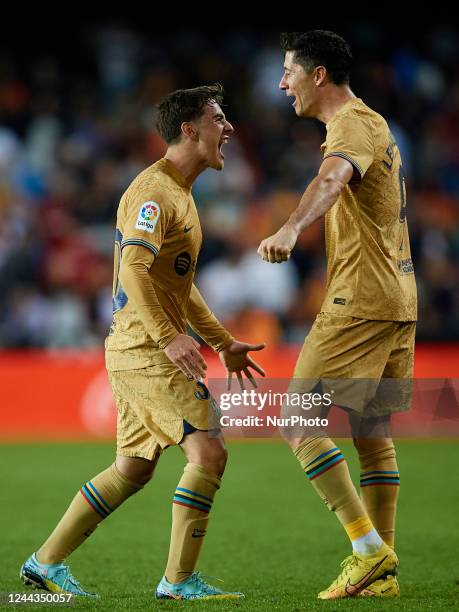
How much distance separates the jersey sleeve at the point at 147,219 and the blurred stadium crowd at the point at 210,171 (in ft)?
21.0

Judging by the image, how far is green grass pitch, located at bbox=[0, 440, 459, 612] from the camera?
4.50 meters

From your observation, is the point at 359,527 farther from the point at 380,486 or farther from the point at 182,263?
the point at 182,263

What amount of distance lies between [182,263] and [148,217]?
1.09ft

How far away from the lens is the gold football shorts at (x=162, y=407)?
435cm

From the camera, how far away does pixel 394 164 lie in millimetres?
4484

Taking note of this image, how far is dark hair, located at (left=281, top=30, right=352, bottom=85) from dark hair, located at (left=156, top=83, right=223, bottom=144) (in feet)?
1.44

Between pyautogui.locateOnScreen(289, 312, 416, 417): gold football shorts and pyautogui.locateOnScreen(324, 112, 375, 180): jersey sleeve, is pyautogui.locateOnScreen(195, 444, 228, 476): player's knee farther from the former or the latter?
pyautogui.locateOnScreen(324, 112, 375, 180): jersey sleeve

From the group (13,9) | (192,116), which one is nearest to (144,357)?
(192,116)

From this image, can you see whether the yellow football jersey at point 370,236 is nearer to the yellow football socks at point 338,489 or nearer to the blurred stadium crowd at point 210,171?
the yellow football socks at point 338,489

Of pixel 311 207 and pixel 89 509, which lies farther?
pixel 89 509

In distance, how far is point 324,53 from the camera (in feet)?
14.8

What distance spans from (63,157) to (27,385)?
12.0 feet

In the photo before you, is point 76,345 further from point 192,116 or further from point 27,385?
point 192,116

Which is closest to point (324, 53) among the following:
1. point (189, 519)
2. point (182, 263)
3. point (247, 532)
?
point (182, 263)
